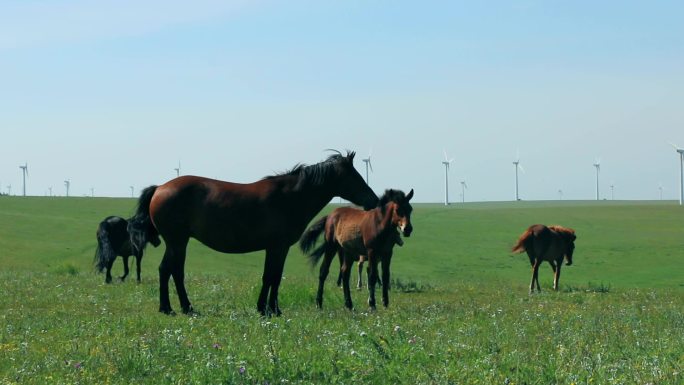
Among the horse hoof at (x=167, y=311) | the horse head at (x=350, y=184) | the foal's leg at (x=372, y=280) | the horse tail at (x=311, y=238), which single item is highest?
the horse head at (x=350, y=184)

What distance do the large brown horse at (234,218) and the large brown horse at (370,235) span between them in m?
2.09

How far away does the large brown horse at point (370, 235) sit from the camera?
1752 cm

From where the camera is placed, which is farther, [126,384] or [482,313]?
[482,313]

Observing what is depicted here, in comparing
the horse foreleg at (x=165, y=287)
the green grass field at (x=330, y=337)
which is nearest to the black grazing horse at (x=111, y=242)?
the green grass field at (x=330, y=337)

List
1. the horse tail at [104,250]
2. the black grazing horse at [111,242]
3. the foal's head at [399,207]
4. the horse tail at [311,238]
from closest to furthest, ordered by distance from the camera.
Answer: the foal's head at [399,207] < the horse tail at [311,238] < the horse tail at [104,250] < the black grazing horse at [111,242]

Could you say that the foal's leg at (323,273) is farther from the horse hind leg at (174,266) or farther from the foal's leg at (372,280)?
the horse hind leg at (174,266)

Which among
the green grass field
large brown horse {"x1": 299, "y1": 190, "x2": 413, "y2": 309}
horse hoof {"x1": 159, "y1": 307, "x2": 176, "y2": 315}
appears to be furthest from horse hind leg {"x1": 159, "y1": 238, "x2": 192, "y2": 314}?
large brown horse {"x1": 299, "y1": 190, "x2": 413, "y2": 309}

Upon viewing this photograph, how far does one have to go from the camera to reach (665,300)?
20812 millimetres

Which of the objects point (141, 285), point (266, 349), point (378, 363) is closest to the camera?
point (378, 363)

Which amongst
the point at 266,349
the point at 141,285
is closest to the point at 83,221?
the point at 141,285

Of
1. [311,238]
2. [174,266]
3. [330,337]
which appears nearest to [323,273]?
[311,238]

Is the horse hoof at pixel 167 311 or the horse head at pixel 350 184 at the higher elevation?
the horse head at pixel 350 184

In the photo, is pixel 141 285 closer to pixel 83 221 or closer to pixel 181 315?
pixel 181 315

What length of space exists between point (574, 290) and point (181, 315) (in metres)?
14.1
